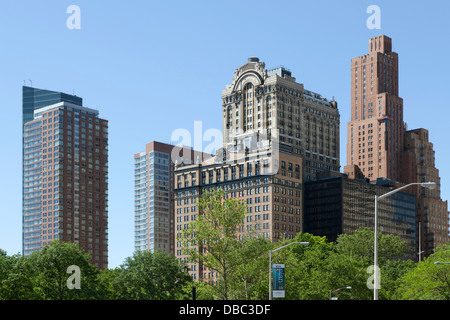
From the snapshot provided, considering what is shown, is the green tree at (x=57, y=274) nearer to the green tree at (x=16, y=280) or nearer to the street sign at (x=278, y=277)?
the green tree at (x=16, y=280)

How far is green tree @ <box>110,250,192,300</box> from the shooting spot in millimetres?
113875

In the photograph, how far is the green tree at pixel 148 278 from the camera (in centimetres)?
11388

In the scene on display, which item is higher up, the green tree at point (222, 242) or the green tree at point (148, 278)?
the green tree at point (222, 242)

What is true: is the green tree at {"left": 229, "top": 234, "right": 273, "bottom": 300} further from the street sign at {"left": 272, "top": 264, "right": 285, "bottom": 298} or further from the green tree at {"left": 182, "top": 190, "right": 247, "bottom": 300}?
the street sign at {"left": 272, "top": 264, "right": 285, "bottom": 298}

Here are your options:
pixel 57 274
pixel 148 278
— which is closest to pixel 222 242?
pixel 57 274

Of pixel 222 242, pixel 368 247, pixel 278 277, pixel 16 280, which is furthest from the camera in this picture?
pixel 368 247

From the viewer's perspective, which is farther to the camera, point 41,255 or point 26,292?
point 41,255

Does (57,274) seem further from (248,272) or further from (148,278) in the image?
(248,272)

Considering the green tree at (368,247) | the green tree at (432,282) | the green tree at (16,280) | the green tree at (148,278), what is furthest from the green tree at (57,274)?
the green tree at (368,247)

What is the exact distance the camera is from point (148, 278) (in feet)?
379
